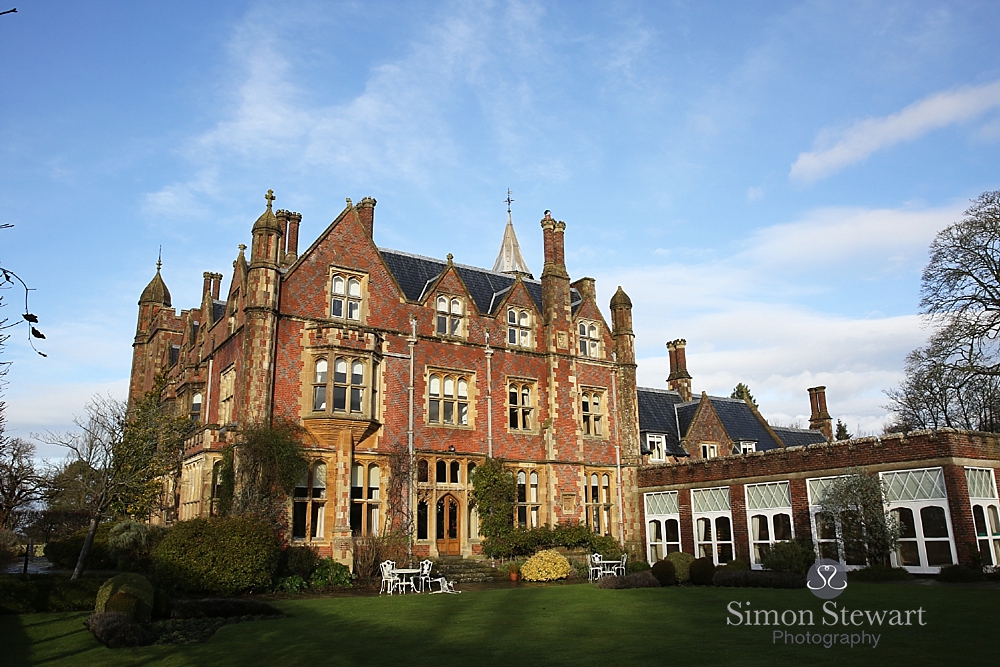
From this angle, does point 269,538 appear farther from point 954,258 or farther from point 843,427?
point 843,427

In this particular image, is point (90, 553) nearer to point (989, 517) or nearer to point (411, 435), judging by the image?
point (411, 435)

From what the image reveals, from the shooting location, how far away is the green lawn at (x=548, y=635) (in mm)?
9859

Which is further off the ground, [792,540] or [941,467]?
[941,467]

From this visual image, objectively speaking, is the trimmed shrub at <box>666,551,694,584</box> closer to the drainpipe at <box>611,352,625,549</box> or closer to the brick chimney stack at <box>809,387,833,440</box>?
the drainpipe at <box>611,352,625,549</box>

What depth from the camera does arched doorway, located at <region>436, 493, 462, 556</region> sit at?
27.7 m

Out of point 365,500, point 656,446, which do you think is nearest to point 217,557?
point 365,500

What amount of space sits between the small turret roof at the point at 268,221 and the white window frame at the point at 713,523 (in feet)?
64.1

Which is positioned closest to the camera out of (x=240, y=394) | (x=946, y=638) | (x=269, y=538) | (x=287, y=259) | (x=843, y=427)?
(x=946, y=638)

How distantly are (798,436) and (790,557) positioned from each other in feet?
85.3

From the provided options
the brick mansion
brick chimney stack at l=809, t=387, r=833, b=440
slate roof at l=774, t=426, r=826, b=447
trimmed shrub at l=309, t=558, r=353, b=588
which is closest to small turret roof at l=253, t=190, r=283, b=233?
the brick mansion

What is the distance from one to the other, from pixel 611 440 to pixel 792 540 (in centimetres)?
961

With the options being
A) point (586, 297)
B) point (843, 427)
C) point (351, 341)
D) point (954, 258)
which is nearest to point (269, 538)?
point (351, 341)

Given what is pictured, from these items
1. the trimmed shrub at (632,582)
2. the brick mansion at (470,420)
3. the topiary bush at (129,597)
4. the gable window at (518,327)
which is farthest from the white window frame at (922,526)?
the topiary bush at (129,597)

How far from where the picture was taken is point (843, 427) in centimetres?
8569
